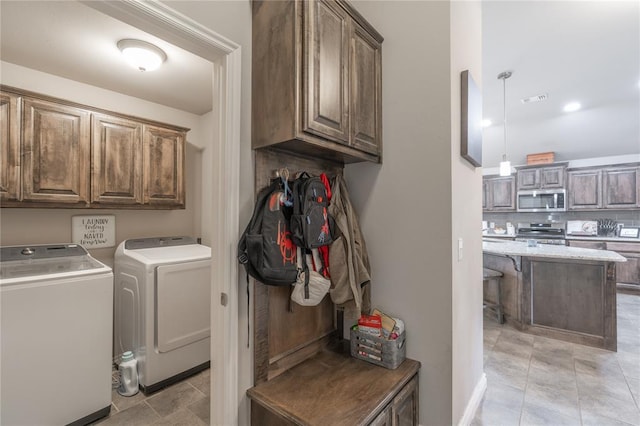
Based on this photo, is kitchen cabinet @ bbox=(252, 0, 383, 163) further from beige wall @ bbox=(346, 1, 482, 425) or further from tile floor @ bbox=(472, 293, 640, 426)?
tile floor @ bbox=(472, 293, 640, 426)

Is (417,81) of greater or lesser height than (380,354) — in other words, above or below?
above

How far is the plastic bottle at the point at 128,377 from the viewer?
7.25ft

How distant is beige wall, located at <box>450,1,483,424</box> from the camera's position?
1519mm

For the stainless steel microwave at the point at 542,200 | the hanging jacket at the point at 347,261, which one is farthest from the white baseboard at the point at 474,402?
the stainless steel microwave at the point at 542,200

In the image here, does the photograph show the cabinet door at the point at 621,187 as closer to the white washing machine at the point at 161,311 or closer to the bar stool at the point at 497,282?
the bar stool at the point at 497,282

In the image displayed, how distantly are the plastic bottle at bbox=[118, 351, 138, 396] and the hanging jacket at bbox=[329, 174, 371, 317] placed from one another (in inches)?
73.3

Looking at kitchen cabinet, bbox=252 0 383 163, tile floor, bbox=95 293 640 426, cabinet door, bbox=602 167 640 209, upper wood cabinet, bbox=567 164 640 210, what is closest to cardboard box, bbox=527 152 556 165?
upper wood cabinet, bbox=567 164 640 210

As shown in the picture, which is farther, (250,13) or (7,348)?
(7,348)

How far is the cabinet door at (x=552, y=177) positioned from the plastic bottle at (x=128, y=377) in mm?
7297

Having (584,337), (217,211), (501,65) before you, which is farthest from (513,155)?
(217,211)

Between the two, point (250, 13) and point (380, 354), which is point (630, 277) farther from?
point (250, 13)

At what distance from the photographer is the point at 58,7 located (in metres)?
1.63

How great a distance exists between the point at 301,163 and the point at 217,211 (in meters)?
0.53

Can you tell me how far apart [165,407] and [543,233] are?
6.97 metres
